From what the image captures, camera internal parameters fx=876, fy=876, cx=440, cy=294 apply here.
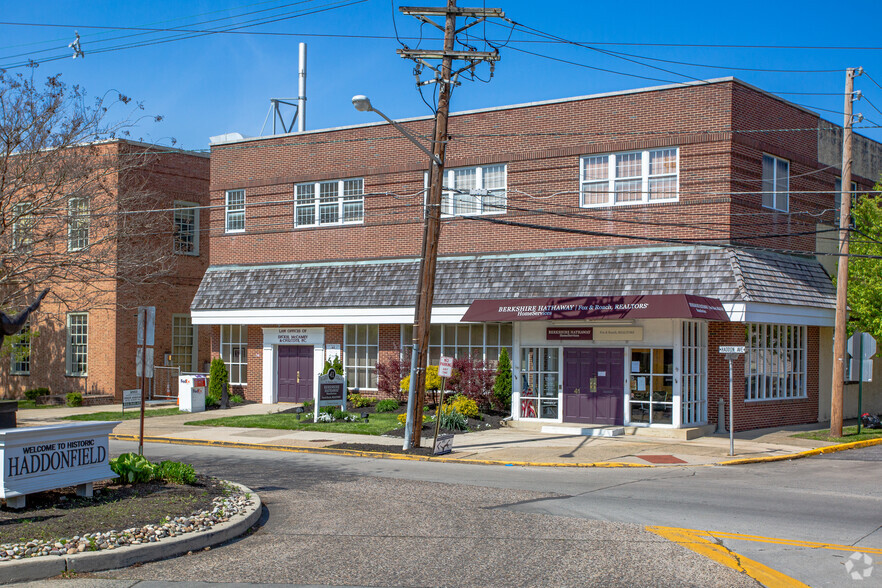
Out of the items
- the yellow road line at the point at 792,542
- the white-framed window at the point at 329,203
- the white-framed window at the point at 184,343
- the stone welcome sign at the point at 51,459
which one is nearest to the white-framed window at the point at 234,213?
the white-framed window at the point at 329,203

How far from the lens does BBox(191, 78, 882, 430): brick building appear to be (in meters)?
21.7

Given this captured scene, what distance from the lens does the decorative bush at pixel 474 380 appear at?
78.7 feet

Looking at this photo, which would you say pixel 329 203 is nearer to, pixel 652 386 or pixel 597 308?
pixel 597 308

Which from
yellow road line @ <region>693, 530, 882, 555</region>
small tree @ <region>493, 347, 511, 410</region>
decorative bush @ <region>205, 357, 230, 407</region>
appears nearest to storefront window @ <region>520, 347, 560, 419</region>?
small tree @ <region>493, 347, 511, 410</region>

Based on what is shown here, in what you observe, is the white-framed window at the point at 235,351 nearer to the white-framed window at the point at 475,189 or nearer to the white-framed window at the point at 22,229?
the white-framed window at the point at 475,189

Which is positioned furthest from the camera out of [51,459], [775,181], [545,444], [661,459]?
[775,181]

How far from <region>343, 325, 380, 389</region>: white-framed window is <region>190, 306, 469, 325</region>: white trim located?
2.38 ft

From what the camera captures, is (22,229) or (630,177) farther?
(630,177)

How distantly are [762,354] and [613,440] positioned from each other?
538 centimetres

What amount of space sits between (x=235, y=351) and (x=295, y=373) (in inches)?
104

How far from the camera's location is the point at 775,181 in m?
23.7

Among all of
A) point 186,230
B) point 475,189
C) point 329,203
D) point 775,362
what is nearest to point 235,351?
point 329,203

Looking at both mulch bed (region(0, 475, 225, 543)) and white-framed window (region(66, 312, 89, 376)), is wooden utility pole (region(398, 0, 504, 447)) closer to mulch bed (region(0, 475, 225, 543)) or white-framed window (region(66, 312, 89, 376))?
mulch bed (region(0, 475, 225, 543))

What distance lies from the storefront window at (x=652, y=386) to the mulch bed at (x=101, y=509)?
12.5 m
